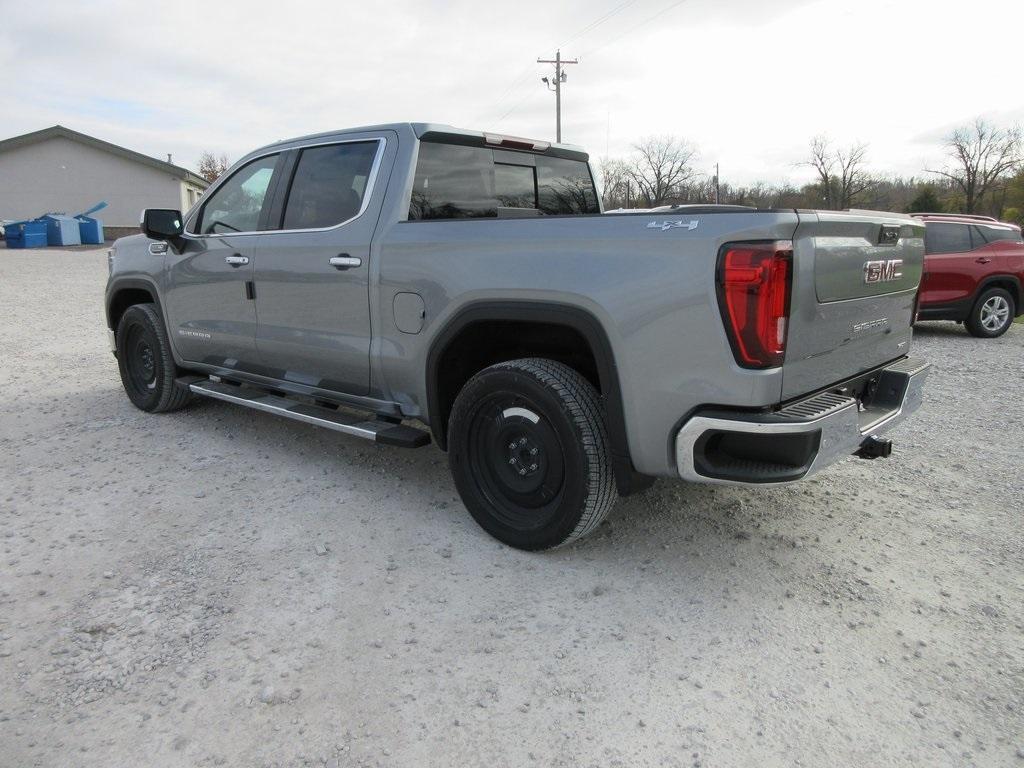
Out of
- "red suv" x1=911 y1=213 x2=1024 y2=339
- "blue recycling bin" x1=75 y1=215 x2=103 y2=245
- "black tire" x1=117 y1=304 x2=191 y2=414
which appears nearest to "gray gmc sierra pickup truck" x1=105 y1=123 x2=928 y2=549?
"black tire" x1=117 y1=304 x2=191 y2=414

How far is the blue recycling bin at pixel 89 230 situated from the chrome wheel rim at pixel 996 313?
115 feet

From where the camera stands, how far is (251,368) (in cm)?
487

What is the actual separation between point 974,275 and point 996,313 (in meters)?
0.65

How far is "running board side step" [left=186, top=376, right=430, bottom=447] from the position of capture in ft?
12.4

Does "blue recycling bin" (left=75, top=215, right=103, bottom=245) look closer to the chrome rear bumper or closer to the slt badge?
the slt badge

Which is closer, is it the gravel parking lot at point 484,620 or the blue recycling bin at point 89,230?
the gravel parking lot at point 484,620

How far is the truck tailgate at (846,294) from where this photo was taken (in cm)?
272

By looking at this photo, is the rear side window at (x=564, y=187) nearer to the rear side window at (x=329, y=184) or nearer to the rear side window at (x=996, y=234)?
the rear side window at (x=329, y=184)

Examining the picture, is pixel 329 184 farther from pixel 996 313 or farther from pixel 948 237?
pixel 996 313

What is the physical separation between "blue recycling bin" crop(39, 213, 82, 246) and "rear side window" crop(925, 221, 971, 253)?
3306 centimetres

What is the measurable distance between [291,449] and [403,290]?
1.84 metres

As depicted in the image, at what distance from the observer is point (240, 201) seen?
487 cm

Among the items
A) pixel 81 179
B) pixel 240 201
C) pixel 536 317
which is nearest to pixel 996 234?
pixel 536 317

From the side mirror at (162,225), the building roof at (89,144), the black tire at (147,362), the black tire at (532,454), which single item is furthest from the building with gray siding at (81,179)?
the black tire at (532,454)
